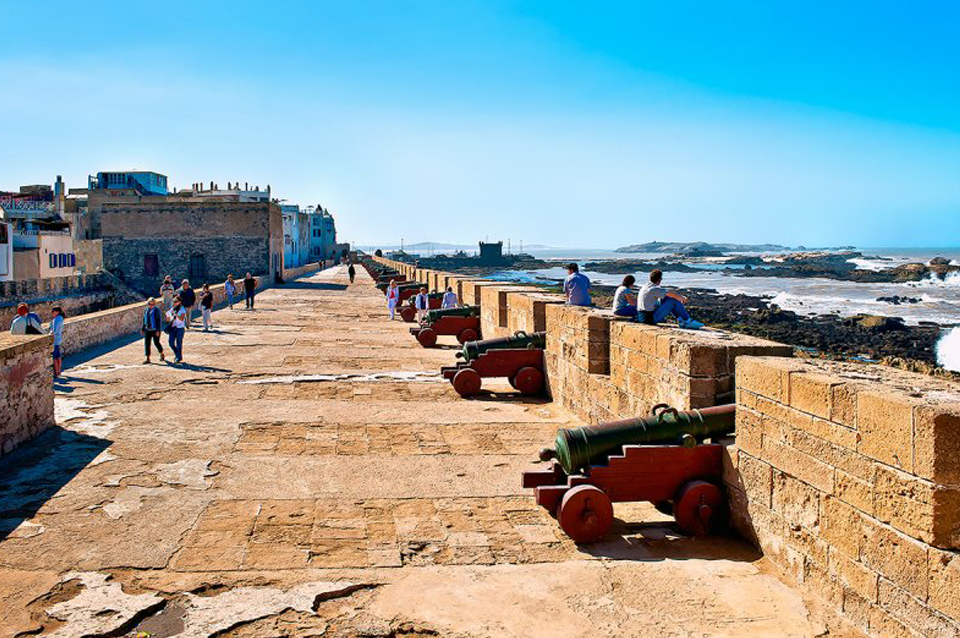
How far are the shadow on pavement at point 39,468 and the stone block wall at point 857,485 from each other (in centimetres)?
402

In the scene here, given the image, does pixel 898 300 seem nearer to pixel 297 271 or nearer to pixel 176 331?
pixel 297 271

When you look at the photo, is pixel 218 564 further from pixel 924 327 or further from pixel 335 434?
pixel 924 327

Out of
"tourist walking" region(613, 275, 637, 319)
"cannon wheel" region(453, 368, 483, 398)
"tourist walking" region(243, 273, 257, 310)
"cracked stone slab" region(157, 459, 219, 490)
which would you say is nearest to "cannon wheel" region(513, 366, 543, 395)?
"cannon wheel" region(453, 368, 483, 398)

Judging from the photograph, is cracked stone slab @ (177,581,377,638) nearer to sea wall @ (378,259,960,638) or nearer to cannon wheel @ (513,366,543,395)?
sea wall @ (378,259,960,638)

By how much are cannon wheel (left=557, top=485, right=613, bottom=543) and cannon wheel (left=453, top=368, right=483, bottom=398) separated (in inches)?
172

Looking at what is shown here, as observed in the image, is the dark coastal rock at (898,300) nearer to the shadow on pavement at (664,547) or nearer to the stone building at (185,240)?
the stone building at (185,240)

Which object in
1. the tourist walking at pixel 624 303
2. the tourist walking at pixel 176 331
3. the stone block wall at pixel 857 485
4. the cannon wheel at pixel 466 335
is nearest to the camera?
the stone block wall at pixel 857 485

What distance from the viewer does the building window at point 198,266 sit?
121 feet

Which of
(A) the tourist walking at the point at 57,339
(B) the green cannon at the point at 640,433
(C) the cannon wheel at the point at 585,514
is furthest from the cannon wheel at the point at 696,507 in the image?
(A) the tourist walking at the point at 57,339

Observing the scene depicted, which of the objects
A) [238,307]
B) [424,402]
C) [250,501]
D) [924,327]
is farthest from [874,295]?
[250,501]

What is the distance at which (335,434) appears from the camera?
276 inches

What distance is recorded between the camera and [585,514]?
14.8 ft

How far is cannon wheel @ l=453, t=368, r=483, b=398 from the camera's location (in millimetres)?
8855

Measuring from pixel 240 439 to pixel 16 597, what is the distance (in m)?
3.06
